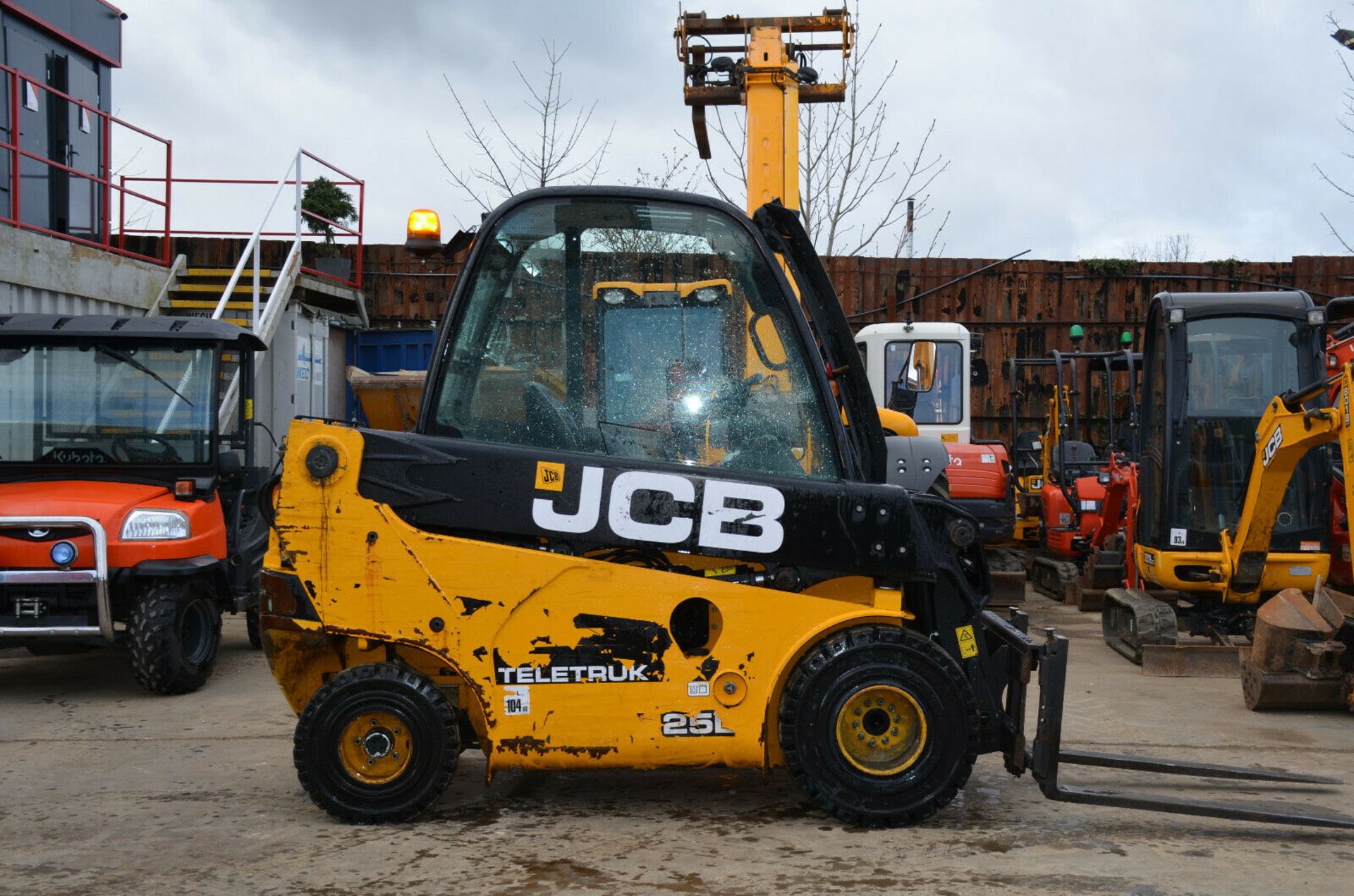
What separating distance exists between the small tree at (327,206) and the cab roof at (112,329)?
30.6 ft

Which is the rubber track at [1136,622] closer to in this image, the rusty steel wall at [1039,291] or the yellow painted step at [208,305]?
the rusty steel wall at [1039,291]

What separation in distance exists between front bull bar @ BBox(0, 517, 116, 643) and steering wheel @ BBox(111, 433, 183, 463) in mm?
890

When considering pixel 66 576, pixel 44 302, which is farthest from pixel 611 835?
pixel 44 302

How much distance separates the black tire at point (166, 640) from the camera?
7.34 metres

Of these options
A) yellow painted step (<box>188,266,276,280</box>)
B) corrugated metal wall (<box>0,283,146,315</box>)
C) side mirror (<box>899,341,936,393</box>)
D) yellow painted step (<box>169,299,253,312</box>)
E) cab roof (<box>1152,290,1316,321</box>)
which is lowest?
side mirror (<box>899,341,936,393</box>)

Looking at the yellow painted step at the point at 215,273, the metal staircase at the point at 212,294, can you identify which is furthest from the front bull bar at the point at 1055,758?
the yellow painted step at the point at 215,273

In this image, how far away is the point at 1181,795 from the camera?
5.23 m

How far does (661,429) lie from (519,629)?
0.89 m

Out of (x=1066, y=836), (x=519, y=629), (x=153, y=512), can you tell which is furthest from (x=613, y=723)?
(x=153, y=512)

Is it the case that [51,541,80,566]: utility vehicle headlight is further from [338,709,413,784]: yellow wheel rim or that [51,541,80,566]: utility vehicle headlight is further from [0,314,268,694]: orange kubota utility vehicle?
[338,709,413,784]: yellow wheel rim

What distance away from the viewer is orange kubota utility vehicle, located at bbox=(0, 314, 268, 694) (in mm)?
7227

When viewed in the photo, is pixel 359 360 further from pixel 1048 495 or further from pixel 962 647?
pixel 962 647

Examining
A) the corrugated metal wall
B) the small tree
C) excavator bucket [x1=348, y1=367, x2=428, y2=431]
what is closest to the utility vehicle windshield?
excavator bucket [x1=348, y1=367, x2=428, y2=431]

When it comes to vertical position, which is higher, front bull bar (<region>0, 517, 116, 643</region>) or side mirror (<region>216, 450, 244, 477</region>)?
side mirror (<region>216, 450, 244, 477</region>)
